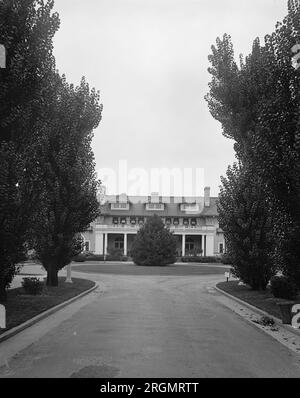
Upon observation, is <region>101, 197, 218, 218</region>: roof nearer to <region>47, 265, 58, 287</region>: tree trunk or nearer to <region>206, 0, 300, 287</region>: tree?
<region>47, 265, 58, 287</region>: tree trunk

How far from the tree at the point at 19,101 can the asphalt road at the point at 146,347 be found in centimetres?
305

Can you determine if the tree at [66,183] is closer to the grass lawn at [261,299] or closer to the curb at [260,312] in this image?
the curb at [260,312]

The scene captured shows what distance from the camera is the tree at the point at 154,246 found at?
51.7 m

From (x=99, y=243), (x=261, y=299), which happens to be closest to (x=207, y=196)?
(x=99, y=243)

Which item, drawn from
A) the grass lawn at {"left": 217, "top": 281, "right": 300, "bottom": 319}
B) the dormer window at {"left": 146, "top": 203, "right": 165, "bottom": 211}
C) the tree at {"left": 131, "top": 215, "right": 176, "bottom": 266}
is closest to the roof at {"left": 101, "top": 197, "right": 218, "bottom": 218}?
the dormer window at {"left": 146, "top": 203, "right": 165, "bottom": 211}

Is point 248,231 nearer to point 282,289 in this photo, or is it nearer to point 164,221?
point 282,289

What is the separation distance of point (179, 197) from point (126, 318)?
211 ft

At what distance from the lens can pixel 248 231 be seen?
76.6 ft

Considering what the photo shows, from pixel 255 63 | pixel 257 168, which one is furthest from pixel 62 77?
pixel 257 168

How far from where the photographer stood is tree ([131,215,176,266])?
5169 cm

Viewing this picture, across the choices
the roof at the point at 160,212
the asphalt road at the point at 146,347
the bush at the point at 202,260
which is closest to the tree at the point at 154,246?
the bush at the point at 202,260

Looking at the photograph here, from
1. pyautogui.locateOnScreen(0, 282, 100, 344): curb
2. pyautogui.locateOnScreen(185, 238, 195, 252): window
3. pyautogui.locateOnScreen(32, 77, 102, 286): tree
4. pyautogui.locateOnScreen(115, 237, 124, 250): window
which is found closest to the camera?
pyautogui.locateOnScreen(0, 282, 100, 344): curb

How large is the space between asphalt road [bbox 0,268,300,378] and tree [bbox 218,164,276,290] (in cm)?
667

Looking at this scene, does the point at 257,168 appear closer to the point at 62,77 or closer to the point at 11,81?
the point at 11,81
